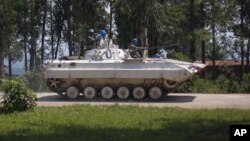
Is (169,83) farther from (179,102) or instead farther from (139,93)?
(179,102)

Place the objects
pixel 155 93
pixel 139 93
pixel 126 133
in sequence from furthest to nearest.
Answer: pixel 139 93
pixel 155 93
pixel 126 133

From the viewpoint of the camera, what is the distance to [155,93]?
22.1 metres

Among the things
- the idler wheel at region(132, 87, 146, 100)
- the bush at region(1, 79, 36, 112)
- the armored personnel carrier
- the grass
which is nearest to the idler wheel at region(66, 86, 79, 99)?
the armored personnel carrier

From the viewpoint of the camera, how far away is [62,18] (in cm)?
5000

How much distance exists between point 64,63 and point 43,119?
8.69 meters

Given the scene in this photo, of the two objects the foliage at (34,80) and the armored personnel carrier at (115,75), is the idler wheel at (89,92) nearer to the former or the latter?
the armored personnel carrier at (115,75)

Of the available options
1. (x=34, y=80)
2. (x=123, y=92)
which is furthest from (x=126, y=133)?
(x=34, y=80)

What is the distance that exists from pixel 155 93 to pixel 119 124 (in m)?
8.95

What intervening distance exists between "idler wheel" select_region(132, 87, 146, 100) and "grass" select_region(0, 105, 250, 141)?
4.90 m

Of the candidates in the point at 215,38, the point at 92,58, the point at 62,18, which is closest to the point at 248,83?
the point at 92,58

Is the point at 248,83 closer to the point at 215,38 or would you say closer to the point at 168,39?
the point at 168,39

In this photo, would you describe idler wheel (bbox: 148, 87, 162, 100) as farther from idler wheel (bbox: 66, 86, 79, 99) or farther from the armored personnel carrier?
idler wheel (bbox: 66, 86, 79, 99)

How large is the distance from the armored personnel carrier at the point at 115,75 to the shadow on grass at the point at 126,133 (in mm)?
8752

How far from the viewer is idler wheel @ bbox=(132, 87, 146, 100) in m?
22.3
